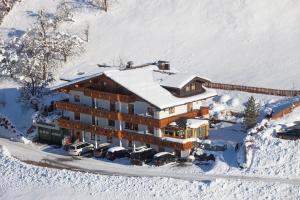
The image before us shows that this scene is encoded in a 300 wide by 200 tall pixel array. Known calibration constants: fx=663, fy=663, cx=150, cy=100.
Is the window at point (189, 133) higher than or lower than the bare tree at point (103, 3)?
lower

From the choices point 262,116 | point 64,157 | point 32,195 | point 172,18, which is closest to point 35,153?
point 64,157

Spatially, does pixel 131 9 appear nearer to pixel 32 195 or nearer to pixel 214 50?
pixel 214 50

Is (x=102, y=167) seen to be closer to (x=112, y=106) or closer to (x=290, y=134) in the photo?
(x=112, y=106)

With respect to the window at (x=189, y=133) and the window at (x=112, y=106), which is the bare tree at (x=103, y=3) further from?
the window at (x=189, y=133)

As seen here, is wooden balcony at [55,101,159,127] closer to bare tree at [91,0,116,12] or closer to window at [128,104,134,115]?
window at [128,104,134,115]

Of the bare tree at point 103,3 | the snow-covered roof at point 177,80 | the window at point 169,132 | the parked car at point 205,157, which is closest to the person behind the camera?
the parked car at point 205,157

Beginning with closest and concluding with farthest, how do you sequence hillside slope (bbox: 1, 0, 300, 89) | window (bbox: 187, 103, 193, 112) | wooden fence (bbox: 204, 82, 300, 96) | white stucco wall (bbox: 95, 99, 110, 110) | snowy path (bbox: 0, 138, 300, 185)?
1. snowy path (bbox: 0, 138, 300, 185)
2. white stucco wall (bbox: 95, 99, 110, 110)
3. window (bbox: 187, 103, 193, 112)
4. wooden fence (bbox: 204, 82, 300, 96)
5. hillside slope (bbox: 1, 0, 300, 89)

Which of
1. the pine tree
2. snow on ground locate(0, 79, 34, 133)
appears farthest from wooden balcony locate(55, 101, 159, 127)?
the pine tree

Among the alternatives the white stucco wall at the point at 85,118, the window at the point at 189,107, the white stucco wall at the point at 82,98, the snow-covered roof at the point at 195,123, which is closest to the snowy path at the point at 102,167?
the white stucco wall at the point at 85,118
